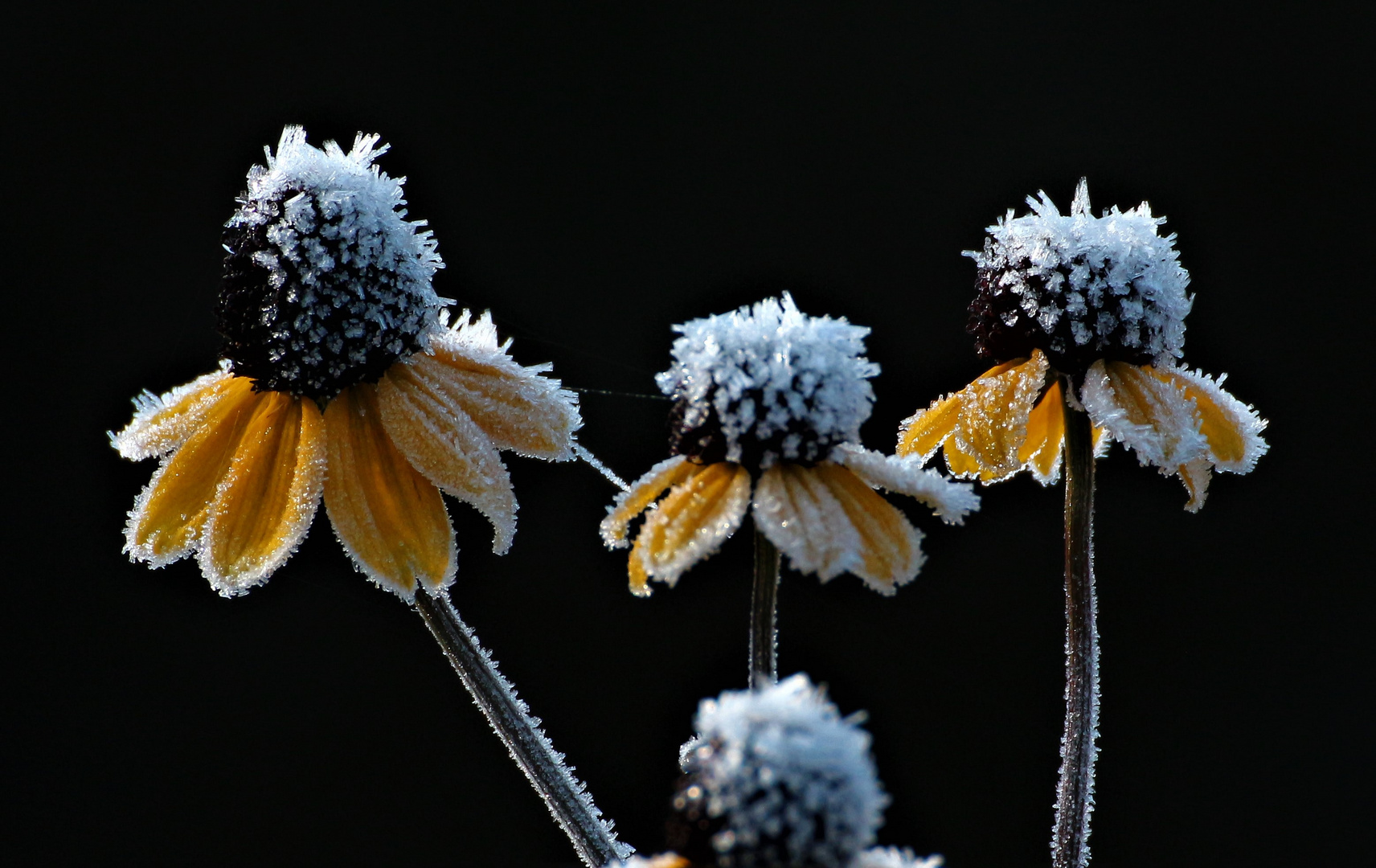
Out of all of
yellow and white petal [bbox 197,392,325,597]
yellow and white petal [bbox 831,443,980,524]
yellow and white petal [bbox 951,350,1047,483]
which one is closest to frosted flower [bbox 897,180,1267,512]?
yellow and white petal [bbox 951,350,1047,483]

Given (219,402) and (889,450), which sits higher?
(219,402)

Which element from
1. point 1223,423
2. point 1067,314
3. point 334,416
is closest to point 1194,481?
point 1223,423

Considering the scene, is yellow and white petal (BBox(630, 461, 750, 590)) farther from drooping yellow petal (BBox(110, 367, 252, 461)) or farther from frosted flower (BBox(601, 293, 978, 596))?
drooping yellow petal (BBox(110, 367, 252, 461))

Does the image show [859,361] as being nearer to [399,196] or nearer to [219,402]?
[399,196]

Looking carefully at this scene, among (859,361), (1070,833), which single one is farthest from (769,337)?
(1070,833)

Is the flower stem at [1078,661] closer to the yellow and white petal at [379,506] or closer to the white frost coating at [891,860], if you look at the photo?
the white frost coating at [891,860]

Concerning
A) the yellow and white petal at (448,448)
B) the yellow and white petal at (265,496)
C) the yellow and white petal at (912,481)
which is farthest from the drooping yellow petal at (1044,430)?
the yellow and white petal at (265,496)

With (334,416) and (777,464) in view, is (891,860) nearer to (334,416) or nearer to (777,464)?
(777,464)
